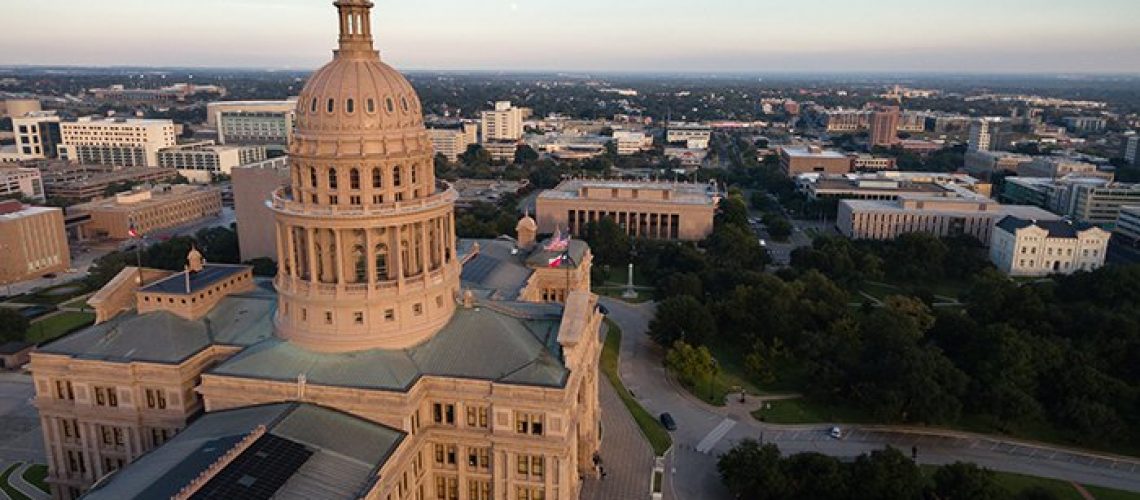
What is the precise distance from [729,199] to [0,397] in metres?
149

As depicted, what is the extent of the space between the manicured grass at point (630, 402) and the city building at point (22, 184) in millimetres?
165408

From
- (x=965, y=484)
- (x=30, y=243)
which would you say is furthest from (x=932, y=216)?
(x=30, y=243)

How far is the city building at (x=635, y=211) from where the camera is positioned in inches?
6683

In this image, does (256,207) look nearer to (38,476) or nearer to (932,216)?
(38,476)

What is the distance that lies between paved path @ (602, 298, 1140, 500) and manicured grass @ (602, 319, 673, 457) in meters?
1.23

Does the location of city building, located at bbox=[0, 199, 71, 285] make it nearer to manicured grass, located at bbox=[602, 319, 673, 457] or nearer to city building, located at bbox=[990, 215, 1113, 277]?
manicured grass, located at bbox=[602, 319, 673, 457]

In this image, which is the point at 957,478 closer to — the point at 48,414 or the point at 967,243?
the point at 48,414

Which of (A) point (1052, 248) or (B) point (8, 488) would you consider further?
(A) point (1052, 248)

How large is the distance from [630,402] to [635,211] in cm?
9379

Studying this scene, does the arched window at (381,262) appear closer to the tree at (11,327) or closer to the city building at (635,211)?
the tree at (11,327)

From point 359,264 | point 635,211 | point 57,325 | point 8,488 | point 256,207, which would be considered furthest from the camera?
point 635,211

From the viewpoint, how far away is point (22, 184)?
184 m

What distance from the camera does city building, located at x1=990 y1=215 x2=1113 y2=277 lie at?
455 feet

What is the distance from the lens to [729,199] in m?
182
